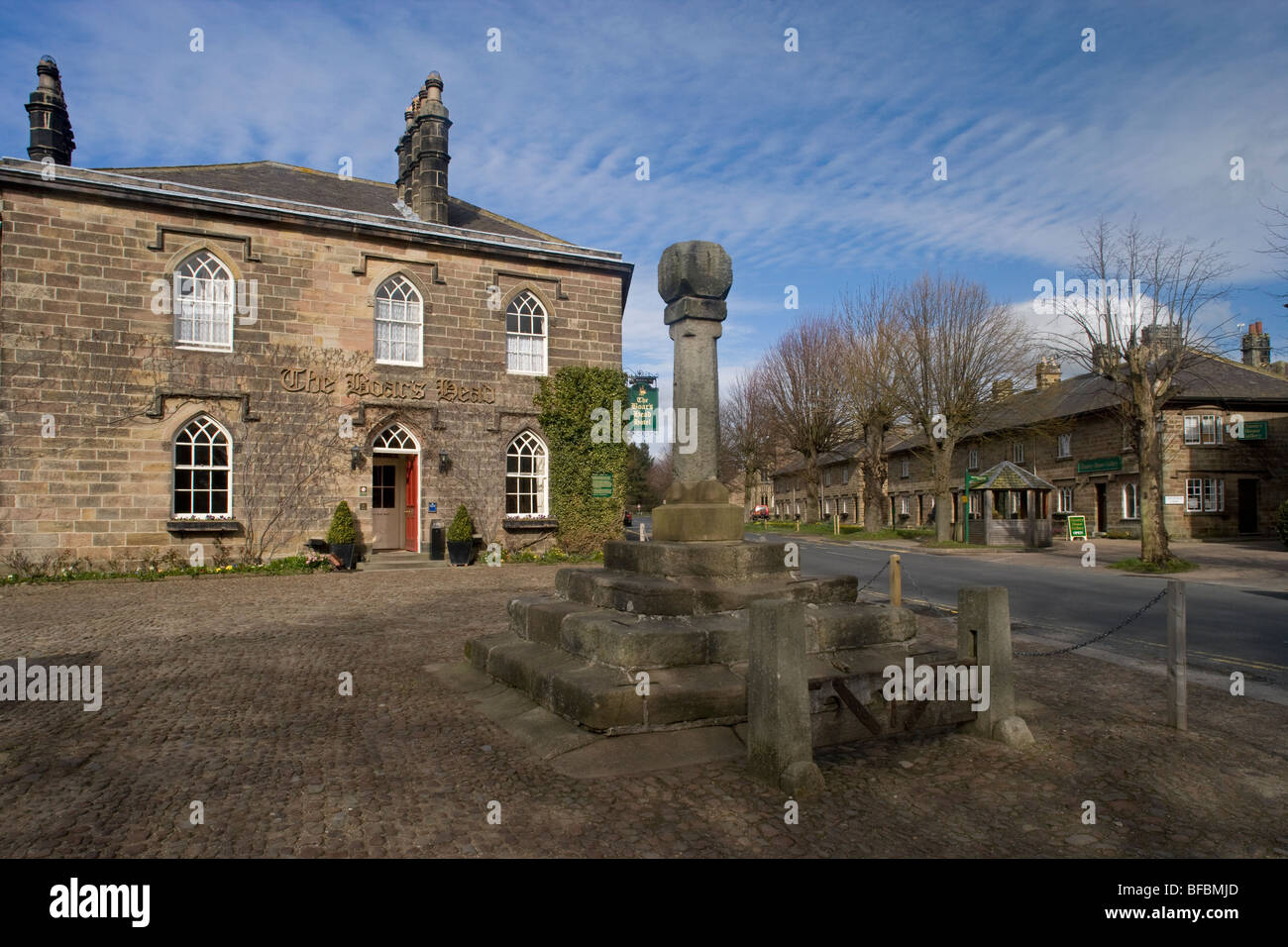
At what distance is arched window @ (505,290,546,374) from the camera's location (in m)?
19.3

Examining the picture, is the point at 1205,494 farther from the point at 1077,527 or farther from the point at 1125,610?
the point at 1125,610

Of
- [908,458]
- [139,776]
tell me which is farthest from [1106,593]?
[908,458]

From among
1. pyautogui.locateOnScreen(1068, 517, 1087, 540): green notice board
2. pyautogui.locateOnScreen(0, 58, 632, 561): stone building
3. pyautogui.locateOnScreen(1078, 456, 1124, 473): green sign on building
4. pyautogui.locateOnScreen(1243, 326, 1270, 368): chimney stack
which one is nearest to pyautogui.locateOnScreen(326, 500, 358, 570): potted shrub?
pyautogui.locateOnScreen(0, 58, 632, 561): stone building

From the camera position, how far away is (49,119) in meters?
17.1

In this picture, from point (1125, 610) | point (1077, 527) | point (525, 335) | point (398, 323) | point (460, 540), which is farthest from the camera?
point (1077, 527)

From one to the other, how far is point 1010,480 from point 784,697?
28313mm

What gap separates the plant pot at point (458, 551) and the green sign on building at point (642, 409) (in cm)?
539

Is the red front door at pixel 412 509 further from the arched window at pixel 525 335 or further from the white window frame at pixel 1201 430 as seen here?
the white window frame at pixel 1201 430

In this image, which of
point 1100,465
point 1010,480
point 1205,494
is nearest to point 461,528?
point 1010,480

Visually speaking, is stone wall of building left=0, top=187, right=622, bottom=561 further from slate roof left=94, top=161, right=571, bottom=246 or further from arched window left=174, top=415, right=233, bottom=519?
slate roof left=94, top=161, right=571, bottom=246

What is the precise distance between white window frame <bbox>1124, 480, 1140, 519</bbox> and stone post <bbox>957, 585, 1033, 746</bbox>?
3004 centimetres

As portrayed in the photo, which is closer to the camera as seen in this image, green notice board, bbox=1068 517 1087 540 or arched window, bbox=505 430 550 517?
arched window, bbox=505 430 550 517

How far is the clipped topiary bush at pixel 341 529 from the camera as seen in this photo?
16.5m
